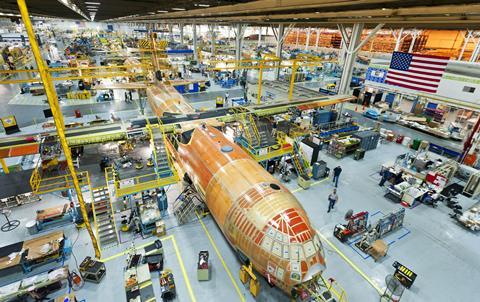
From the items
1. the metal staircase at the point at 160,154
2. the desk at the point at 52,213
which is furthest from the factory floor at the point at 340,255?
the metal staircase at the point at 160,154

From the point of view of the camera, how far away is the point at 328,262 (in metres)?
16.0

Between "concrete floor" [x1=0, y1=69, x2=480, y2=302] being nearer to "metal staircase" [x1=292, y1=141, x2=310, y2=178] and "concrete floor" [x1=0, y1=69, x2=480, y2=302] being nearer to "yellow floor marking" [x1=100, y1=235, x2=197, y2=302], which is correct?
"yellow floor marking" [x1=100, y1=235, x2=197, y2=302]

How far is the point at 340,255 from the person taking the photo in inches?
653

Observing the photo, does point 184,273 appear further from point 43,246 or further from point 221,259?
point 43,246

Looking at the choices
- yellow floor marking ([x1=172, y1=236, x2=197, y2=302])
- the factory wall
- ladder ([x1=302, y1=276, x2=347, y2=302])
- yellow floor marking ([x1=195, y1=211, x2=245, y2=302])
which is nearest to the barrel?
yellow floor marking ([x1=172, y1=236, x2=197, y2=302])

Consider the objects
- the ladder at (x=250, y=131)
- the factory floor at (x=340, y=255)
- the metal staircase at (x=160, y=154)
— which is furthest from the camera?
the ladder at (x=250, y=131)

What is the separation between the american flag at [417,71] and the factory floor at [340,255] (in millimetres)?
12325

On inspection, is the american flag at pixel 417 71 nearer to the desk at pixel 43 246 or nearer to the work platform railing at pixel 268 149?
the work platform railing at pixel 268 149

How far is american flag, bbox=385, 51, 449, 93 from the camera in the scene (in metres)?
24.5

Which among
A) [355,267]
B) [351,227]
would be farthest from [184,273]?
[351,227]

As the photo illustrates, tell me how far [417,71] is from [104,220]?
3299 cm

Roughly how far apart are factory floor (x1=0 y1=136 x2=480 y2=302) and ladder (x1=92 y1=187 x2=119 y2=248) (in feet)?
2.32

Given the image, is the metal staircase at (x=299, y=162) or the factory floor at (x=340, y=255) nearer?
the factory floor at (x=340, y=255)

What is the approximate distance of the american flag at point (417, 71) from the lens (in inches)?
963
